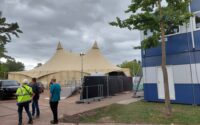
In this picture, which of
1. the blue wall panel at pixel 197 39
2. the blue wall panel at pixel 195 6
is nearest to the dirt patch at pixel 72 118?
the blue wall panel at pixel 197 39

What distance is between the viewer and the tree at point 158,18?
9.58 m

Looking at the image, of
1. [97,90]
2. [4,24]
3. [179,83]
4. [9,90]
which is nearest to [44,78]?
[9,90]

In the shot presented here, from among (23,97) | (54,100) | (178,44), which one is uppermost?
(178,44)

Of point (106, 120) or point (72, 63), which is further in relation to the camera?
point (72, 63)

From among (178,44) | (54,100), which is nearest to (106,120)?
(54,100)

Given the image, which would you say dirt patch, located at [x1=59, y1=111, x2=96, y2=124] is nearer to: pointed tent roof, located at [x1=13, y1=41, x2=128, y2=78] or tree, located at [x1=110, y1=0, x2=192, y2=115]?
tree, located at [x1=110, y1=0, x2=192, y2=115]

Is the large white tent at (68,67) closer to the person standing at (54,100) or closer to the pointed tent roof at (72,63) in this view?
the pointed tent roof at (72,63)

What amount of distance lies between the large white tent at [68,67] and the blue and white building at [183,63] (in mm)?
26905

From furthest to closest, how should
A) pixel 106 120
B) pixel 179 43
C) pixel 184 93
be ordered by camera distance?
1. pixel 179 43
2. pixel 184 93
3. pixel 106 120

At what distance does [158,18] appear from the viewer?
9711 millimetres

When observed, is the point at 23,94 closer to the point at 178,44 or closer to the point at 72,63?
the point at 178,44

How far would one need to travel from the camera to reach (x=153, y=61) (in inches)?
536

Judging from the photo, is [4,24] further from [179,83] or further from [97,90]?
[179,83]

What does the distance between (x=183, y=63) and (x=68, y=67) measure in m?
34.3
